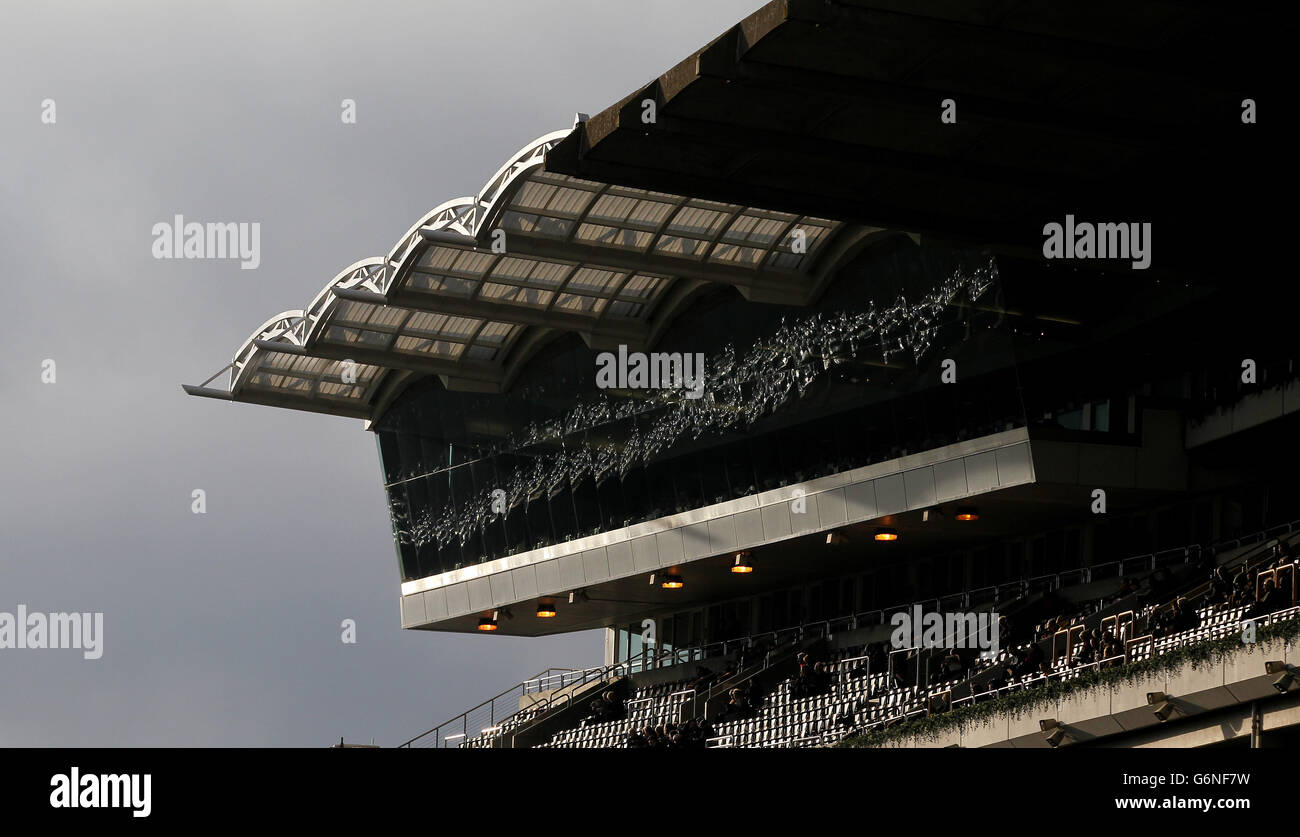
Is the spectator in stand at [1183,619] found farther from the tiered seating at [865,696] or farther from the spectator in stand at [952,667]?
the spectator in stand at [952,667]

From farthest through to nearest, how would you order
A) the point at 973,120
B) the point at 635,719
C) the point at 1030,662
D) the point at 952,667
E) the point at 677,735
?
the point at 635,719, the point at 677,735, the point at 952,667, the point at 1030,662, the point at 973,120

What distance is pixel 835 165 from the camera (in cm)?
2875

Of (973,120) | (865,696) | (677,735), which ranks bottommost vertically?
(677,735)

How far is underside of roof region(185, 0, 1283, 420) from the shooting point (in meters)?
24.6

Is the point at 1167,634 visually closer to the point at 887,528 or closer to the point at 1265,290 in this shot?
the point at 1265,290

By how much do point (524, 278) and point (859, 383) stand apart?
7.35m

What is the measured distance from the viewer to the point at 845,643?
137 ft

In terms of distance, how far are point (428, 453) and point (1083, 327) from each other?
64.1 ft

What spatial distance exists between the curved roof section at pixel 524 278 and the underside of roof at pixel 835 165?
56 mm

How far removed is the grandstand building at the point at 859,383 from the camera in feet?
85.0

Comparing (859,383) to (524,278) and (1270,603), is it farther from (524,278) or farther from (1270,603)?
(1270,603)

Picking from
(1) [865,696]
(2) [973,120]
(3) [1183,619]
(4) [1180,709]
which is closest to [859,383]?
(1) [865,696]
